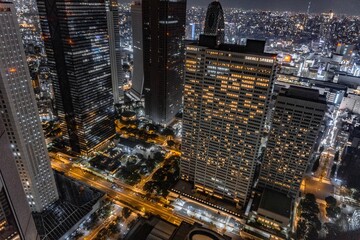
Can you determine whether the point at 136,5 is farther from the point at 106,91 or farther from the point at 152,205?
the point at 152,205

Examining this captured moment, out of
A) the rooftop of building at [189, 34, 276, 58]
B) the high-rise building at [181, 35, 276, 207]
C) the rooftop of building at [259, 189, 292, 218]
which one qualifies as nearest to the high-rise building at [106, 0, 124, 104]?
the high-rise building at [181, 35, 276, 207]

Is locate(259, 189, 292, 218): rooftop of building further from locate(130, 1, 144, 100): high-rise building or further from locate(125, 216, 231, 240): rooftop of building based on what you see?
locate(130, 1, 144, 100): high-rise building

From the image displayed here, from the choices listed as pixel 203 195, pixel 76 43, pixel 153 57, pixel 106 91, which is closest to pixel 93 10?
pixel 76 43

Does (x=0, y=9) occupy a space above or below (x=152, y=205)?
above

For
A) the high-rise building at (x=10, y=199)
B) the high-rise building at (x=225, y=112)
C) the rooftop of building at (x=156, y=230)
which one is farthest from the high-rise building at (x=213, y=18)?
the high-rise building at (x=10, y=199)

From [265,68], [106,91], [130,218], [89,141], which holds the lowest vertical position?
[130,218]

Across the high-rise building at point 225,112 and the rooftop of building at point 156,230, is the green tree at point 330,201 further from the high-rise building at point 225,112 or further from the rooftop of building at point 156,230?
the rooftop of building at point 156,230
